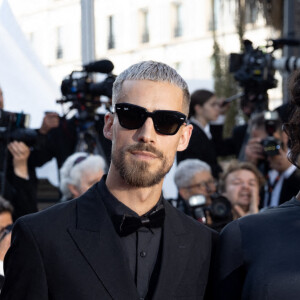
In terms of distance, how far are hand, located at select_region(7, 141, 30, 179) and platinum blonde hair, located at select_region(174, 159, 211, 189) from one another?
43.0 inches

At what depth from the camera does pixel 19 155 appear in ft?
16.8

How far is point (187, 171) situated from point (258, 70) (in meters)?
1.37

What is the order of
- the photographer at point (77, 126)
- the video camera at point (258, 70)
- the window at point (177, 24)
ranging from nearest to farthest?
the photographer at point (77, 126), the video camera at point (258, 70), the window at point (177, 24)

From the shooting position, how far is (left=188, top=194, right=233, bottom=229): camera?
13.5 feet

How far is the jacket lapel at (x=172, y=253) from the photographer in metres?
2.34

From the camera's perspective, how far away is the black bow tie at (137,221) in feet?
7.79

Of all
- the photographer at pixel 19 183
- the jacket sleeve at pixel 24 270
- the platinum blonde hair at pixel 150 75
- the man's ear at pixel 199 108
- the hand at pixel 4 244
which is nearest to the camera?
the jacket sleeve at pixel 24 270

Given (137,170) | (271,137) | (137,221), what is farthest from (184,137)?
(271,137)

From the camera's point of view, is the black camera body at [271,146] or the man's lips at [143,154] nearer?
the man's lips at [143,154]

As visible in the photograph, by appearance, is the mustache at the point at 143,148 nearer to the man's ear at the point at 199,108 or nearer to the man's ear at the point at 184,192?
the man's ear at the point at 184,192

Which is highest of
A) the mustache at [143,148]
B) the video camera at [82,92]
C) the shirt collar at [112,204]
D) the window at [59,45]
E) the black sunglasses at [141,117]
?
the window at [59,45]

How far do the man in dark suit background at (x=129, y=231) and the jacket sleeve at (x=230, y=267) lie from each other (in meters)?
0.09

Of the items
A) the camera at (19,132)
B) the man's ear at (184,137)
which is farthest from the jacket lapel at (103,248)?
the camera at (19,132)

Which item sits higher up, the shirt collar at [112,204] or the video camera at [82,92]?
the video camera at [82,92]
